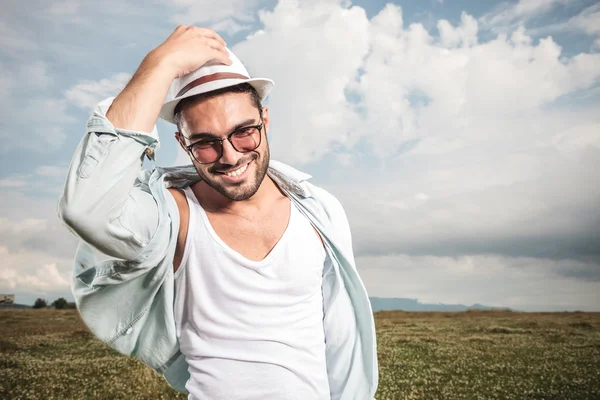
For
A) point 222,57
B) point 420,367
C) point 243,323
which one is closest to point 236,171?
point 222,57

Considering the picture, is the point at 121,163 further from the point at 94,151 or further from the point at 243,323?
the point at 243,323

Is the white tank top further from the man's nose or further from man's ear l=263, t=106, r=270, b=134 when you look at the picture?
man's ear l=263, t=106, r=270, b=134

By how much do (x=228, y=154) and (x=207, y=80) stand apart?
50cm

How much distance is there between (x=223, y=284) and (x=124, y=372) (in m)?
11.8

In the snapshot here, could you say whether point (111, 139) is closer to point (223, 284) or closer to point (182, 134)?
point (182, 134)

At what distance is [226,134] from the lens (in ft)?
11.5

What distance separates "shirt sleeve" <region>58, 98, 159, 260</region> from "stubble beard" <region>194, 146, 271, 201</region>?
669mm

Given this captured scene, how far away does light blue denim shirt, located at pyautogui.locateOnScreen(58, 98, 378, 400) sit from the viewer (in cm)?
264

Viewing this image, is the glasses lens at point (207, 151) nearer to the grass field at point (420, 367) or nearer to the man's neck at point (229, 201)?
the man's neck at point (229, 201)

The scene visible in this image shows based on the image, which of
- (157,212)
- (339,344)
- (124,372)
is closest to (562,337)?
(124,372)

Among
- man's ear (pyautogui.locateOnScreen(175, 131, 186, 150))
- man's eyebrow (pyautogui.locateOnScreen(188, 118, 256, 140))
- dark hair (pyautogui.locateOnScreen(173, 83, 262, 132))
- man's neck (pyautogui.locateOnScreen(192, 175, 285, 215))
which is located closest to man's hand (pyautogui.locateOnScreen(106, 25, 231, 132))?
dark hair (pyautogui.locateOnScreen(173, 83, 262, 132))

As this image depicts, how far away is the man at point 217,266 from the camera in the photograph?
3238 mm

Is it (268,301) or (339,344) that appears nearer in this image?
(268,301)

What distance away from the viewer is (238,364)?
11.6ft
